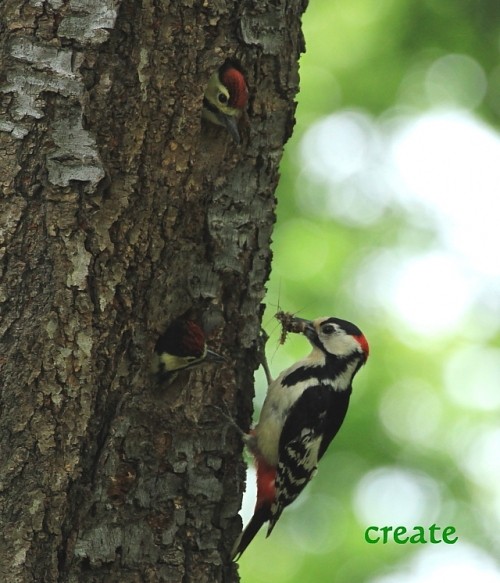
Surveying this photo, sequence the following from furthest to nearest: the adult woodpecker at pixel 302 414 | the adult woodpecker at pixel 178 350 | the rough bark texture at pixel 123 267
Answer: the adult woodpecker at pixel 302 414
the adult woodpecker at pixel 178 350
the rough bark texture at pixel 123 267

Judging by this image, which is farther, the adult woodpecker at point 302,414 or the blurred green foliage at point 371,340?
the blurred green foliage at point 371,340

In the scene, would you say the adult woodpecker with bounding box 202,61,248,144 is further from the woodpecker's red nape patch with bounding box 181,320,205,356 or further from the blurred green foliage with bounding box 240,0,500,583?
the blurred green foliage with bounding box 240,0,500,583

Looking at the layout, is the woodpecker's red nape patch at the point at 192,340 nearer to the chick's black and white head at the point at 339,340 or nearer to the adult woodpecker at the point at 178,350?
the adult woodpecker at the point at 178,350

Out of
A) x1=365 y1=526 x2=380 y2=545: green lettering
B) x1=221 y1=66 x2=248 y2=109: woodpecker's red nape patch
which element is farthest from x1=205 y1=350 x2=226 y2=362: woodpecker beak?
x1=365 y1=526 x2=380 y2=545: green lettering

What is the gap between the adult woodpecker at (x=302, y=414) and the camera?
15.3 feet

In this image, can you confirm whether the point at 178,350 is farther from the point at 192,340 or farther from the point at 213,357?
the point at 213,357

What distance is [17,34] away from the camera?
10.5 ft

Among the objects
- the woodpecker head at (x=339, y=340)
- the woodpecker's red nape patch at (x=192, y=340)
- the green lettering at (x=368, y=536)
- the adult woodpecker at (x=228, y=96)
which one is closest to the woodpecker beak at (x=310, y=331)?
the woodpecker head at (x=339, y=340)

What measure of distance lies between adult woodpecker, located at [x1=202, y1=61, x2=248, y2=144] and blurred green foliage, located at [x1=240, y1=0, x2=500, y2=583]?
331cm

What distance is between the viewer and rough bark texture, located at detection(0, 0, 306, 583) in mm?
3080

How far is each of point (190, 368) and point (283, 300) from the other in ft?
12.0

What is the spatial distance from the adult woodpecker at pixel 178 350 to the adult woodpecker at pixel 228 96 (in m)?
0.73

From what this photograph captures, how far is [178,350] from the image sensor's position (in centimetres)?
351

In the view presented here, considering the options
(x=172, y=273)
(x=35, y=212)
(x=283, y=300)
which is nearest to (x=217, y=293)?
(x=172, y=273)
